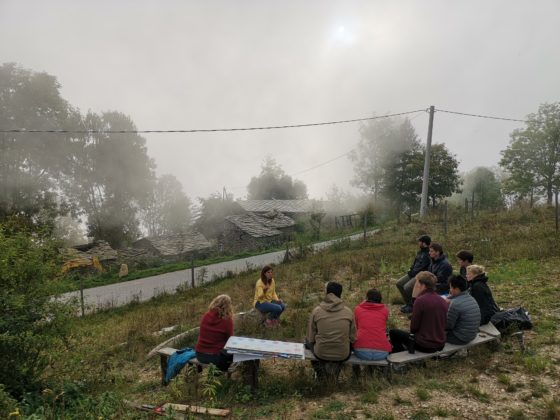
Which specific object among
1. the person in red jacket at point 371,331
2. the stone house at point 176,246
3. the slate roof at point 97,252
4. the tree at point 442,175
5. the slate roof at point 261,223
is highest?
the tree at point 442,175

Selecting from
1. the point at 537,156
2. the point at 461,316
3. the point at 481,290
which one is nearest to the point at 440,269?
the point at 481,290

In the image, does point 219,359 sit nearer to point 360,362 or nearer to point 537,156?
point 360,362

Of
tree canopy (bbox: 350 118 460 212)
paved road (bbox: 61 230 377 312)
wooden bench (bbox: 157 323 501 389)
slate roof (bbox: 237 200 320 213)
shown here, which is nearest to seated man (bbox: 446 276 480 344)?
wooden bench (bbox: 157 323 501 389)

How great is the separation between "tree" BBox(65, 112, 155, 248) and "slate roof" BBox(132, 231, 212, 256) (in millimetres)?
16331

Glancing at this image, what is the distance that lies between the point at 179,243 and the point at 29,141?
18845mm

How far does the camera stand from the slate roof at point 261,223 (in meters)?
32.4

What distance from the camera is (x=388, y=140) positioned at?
51156 millimetres

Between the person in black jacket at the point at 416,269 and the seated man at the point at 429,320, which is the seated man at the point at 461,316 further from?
the person in black jacket at the point at 416,269

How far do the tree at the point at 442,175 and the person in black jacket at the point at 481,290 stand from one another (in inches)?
1490

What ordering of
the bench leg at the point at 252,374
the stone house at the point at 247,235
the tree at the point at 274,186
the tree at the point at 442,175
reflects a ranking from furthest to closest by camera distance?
the tree at the point at 274,186, the tree at the point at 442,175, the stone house at the point at 247,235, the bench leg at the point at 252,374

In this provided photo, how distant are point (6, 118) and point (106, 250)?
16.0 m

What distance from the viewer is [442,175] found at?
4119cm

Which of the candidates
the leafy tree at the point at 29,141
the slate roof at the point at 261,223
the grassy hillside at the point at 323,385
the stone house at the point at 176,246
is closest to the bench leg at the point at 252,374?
the grassy hillside at the point at 323,385

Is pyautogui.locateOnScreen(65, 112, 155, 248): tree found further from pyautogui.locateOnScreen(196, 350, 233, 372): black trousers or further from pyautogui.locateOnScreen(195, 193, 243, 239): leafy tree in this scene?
pyautogui.locateOnScreen(196, 350, 233, 372): black trousers
